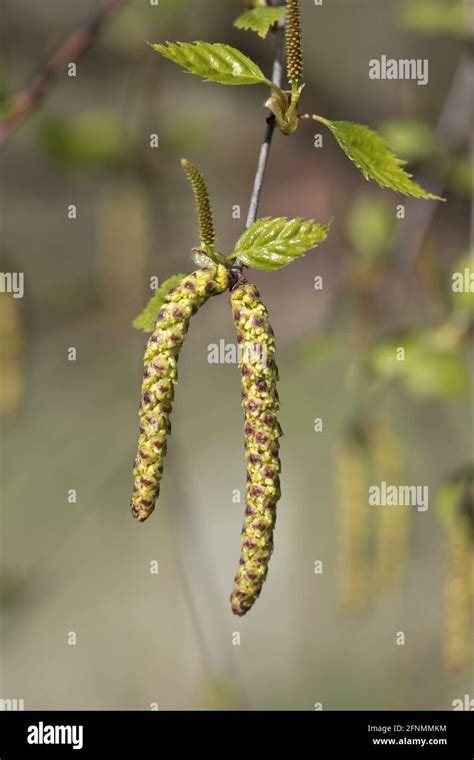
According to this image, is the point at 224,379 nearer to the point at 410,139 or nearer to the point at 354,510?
the point at 410,139

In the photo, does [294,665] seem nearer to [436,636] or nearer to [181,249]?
[436,636]

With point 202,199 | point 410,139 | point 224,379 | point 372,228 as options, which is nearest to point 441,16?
point 410,139

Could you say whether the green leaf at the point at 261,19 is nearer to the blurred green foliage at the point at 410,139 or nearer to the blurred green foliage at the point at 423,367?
the blurred green foliage at the point at 423,367

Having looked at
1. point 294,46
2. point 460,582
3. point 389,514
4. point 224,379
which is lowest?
point 460,582

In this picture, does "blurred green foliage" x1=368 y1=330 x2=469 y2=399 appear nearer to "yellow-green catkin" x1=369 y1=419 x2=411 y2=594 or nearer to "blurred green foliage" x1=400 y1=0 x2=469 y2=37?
"yellow-green catkin" x1=369 y1=419 x2=411 y2=594
